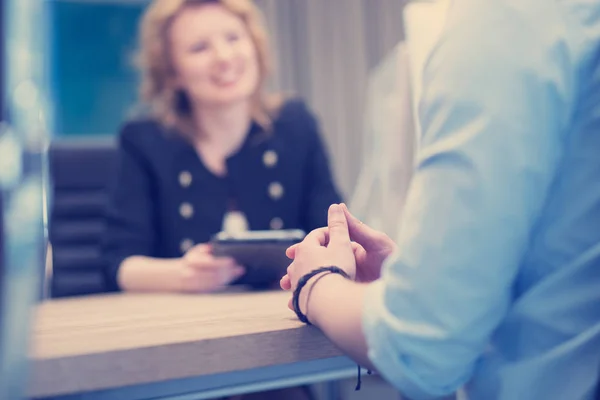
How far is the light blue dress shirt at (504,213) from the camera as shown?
0.37m

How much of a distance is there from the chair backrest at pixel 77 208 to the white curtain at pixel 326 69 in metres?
0.88

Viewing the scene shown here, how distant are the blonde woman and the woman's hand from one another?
23 centimetres

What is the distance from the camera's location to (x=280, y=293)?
75 cm

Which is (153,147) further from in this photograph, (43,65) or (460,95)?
(43,65)

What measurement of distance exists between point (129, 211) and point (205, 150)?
19cm

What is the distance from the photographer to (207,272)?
848mm

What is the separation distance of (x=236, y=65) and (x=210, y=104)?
0.10 metres

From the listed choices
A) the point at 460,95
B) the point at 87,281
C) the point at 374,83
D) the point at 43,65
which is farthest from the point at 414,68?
the point at 43,65

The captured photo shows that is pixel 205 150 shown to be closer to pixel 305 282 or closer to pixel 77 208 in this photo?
pixel 77 208

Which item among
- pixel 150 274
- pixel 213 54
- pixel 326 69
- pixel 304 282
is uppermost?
pixel 326 69

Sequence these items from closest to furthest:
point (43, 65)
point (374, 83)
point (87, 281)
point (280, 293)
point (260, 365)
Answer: point (260, 365), point (280, 293), point (374, 83), point (87, 281), point (43, 65)

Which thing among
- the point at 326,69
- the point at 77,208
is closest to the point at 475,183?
the point at 77,208

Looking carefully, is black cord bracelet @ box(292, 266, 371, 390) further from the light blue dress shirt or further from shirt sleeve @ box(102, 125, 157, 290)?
shirt sleeve @ box(102, 125, 157, 290)

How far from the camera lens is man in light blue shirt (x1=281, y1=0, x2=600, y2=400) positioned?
372 millimetres
